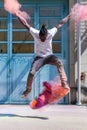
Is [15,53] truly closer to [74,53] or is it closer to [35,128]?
[74,53]

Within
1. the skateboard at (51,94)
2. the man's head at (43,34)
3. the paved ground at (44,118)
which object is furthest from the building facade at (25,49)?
the man's head at (43,34)

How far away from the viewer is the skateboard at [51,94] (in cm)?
1111

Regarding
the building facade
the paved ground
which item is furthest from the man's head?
the building facade

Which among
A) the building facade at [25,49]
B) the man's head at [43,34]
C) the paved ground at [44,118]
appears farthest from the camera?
the building facade at [25,49]

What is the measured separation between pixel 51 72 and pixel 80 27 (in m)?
1.69

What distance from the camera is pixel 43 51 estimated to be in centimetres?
1111

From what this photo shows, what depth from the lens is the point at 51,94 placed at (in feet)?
A: 36.9

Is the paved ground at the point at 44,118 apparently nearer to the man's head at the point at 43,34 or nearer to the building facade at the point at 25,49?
the building facade at the point at 25,49

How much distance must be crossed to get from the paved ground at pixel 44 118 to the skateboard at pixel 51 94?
417 millimetres

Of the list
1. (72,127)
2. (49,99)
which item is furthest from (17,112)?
(72,127)

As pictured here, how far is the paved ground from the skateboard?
417 mm

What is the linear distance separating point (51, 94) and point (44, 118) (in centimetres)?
88

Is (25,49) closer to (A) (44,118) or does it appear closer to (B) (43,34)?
(A) (44,118)

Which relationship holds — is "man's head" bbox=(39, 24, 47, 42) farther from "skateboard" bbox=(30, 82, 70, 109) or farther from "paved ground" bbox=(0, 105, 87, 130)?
"paved ground" bbox=(0, 105, 87, 130)
